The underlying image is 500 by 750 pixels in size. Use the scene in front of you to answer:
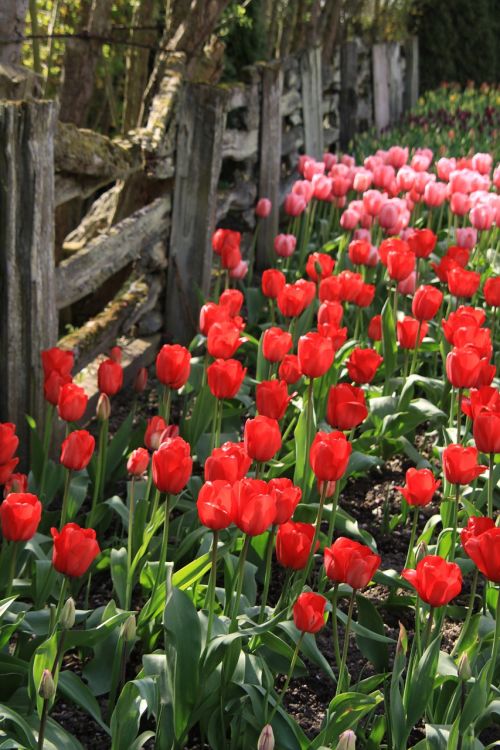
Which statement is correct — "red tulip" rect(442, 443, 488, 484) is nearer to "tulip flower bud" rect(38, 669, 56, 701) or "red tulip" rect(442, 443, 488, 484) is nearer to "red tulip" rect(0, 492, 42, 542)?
"red tulip" rect(0, 492, 42, 542)

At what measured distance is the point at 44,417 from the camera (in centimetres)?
346

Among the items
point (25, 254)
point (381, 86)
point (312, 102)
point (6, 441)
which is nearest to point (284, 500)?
point (6, 441)

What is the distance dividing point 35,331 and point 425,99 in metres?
11.4

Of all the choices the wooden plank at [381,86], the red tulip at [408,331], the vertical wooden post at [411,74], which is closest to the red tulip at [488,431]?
the red tulip at [408,331]

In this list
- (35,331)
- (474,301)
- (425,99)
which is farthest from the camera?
(425,99)

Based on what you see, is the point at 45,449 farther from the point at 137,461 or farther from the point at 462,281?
the point at 462,281

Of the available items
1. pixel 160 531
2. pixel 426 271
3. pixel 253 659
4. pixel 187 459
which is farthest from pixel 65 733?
pixel 426 271

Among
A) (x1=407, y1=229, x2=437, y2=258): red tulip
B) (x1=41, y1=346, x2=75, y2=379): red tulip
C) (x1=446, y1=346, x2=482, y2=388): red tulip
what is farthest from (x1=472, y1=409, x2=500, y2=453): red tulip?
(x1=407, y1=229, x2=437, y2=258): red tulip

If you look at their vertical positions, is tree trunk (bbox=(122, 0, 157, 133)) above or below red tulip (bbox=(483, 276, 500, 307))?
above

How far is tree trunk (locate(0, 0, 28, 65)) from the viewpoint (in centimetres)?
352

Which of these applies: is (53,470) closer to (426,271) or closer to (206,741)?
(206,741)

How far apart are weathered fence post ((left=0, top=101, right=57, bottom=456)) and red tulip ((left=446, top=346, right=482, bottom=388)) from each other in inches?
52.4

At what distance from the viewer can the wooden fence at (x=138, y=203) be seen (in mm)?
3234

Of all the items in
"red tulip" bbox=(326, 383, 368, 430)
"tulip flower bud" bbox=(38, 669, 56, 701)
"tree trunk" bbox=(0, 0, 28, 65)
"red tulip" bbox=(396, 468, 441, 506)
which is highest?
"tree trunk" bbox=(0, 0, 28, 65)
